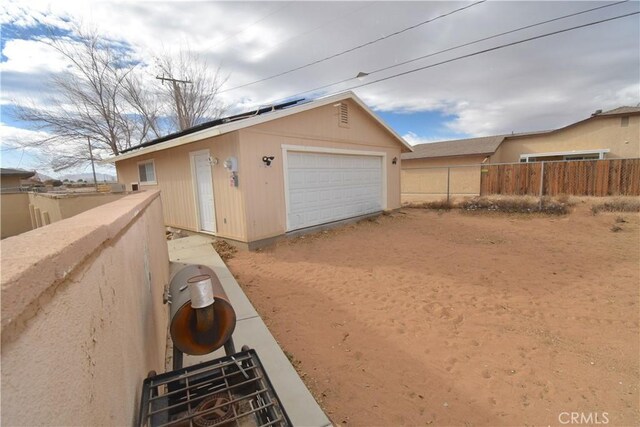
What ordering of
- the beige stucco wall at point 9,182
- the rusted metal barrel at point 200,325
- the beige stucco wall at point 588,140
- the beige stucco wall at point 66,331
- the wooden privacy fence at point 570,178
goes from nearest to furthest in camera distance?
the beige stucco wall at point 66,331
the rusted metal barrel at point 200,325
the wooden privacy fence at point 570,178
the beige stucco wall at point 588,140
the beige stucco wall at point 9,182

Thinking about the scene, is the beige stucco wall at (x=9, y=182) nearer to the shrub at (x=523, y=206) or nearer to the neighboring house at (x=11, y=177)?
the neighboring house at (x=11, y=177)

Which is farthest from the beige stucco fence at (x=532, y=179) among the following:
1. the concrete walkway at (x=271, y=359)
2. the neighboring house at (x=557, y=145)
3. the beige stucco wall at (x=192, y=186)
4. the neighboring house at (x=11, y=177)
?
the neighboring house at (x=11, y=177)

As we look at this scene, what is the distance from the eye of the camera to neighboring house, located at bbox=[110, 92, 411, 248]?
7090 mm

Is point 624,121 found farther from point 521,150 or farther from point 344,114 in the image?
point 344,114

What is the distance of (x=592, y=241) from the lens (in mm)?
7215

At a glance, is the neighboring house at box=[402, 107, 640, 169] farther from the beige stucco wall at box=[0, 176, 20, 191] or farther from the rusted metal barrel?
the beige stucco wall at box=[0, 176, 20, 191]

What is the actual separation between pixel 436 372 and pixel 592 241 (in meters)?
7.31

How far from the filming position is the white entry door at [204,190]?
8.03 m

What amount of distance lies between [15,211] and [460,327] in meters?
15.0

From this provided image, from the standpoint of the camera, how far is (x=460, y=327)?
3521 millimetres

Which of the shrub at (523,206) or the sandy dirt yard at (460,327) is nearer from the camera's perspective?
the sandy dirt yard at (460,327)

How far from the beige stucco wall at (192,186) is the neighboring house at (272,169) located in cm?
3
